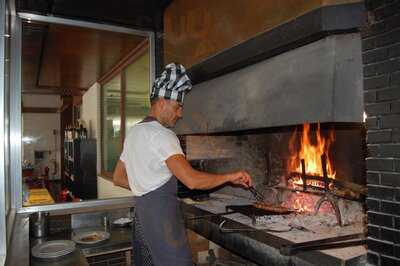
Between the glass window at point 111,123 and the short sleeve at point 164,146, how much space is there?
302 centimetres

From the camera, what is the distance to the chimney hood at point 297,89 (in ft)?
4.58

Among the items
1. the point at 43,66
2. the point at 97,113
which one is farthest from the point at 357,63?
the point at 97,113

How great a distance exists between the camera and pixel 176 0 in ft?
9.57

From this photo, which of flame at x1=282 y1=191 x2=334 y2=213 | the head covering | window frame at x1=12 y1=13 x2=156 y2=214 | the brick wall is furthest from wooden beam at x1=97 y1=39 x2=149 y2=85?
the brick wall

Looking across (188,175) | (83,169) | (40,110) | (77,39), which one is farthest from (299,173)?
(83,169)

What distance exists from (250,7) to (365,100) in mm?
886

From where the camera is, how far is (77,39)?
345 cm

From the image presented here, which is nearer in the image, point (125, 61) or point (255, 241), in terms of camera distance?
point (255, 241)

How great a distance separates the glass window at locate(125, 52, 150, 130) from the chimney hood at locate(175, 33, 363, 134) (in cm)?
162

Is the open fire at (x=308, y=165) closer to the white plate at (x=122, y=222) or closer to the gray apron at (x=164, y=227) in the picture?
the gray apron at (x=164, y=227)

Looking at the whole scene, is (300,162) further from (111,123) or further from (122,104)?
(111,123)

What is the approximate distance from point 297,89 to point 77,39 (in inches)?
104

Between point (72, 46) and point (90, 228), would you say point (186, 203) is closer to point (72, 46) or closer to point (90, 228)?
point (90, 228)

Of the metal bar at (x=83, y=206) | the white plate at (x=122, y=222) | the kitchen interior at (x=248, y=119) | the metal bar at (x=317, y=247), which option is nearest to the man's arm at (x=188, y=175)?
the kitchen interior at (x=248, y=119)
